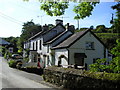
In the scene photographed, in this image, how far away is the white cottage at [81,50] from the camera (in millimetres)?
24219

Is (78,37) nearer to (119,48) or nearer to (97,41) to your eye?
(97,41)

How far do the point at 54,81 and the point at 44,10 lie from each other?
4.69m

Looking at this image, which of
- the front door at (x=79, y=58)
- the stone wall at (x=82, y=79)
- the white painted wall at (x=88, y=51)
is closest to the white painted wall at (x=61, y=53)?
the white painted wall at (x=88, y=51)

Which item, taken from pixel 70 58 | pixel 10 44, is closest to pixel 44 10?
pixel 70 58

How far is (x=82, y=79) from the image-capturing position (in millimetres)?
9188

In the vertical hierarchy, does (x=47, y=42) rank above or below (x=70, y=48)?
above

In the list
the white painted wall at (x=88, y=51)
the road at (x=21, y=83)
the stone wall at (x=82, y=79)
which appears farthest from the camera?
the white painted wall at (x=88, y=51)

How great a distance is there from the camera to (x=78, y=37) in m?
25.0

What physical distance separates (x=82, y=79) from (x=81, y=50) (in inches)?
634

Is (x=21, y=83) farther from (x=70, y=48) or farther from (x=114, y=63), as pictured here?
(x=70, y=48)

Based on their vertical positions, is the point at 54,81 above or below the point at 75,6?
A: below

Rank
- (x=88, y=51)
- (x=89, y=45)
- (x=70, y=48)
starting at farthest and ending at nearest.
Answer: (x=89, y=45) → (x=88, y=51) → (x=70, y=48)

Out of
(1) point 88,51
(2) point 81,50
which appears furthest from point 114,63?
(1) point 88,51

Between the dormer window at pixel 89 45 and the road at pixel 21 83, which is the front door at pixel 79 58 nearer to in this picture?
the dormer window at pixel 89 45
